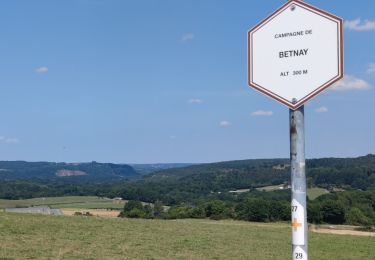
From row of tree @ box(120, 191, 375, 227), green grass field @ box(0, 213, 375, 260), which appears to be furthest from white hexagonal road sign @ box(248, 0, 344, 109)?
row of tree @ box(120, 191, 375, 227)

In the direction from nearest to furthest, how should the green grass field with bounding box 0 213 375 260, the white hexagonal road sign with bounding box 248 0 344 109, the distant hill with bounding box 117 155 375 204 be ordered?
the white hexagonal road sign with bounding box 248 0 344 109, the green grass field with bounding box 0 213 375 260, the distant hill with bounding box 117 155 375 204

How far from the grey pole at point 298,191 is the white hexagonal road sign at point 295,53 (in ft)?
0.73

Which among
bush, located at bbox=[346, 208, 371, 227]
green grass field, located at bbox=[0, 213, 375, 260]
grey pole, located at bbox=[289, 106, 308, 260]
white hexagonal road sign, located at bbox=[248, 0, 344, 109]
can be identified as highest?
white hexagonal road sign, located at bbox=[248, 0, 344, 109]

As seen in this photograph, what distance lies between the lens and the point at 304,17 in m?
4.04

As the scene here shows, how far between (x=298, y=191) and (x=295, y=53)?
102 cm

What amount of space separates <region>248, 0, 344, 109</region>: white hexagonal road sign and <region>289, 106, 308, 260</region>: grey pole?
223mm

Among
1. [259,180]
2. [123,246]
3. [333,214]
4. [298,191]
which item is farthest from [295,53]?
[259,180]

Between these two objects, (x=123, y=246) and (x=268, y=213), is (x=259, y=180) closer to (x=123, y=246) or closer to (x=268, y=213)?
(x=268, y=213)

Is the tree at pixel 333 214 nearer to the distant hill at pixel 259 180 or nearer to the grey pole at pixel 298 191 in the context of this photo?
the distant hill at pixel 259 180

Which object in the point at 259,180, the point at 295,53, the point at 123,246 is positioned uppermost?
the point at 295,53

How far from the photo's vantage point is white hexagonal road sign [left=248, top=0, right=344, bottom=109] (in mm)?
3934

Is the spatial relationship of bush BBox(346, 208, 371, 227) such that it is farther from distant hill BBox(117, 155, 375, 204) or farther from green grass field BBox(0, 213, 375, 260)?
distant hill BBox(117, 155, 375, 204)

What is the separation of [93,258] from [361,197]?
7683cm

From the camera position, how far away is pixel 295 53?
4051 mm
